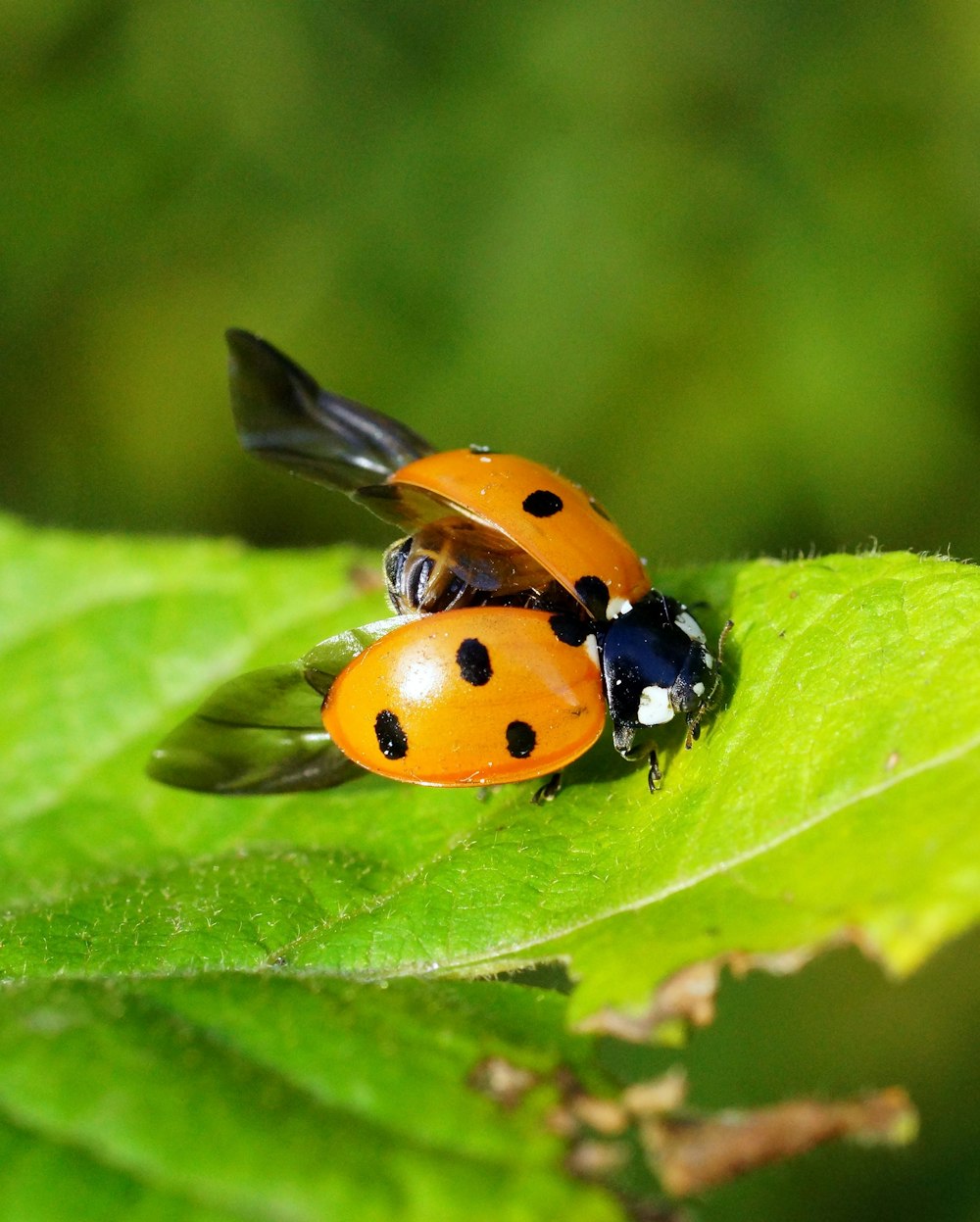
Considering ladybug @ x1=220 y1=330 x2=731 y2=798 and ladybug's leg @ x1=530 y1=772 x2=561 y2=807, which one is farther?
ladybug's leg @ x1=530 y1=772 x2=561 y2=807

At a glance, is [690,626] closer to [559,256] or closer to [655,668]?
[655,668]

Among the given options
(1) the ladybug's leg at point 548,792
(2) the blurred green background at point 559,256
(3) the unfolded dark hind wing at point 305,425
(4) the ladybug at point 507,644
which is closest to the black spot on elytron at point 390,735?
(4) the ladybug at point 507,644

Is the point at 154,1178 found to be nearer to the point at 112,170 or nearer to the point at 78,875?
the point at 78,875

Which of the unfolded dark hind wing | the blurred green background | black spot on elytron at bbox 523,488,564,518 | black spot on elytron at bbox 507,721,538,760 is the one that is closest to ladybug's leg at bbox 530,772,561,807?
black spot on elytron at bbox 507,721,538,760

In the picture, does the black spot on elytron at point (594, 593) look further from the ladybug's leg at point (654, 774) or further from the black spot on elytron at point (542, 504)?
the ladybug's leg at point (654, 774)

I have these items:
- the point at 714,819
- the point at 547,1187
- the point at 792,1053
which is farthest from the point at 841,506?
the point at 547,1187

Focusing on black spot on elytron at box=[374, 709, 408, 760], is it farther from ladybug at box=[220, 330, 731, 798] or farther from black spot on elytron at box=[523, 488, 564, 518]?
black spot on elytron at box=[523, 488, 564, 518]
